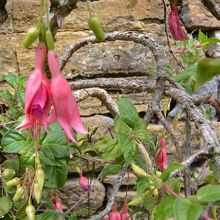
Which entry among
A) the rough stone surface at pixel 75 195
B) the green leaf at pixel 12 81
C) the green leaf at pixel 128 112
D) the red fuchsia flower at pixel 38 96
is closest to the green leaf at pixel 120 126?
the green leaf at pixel 128 112

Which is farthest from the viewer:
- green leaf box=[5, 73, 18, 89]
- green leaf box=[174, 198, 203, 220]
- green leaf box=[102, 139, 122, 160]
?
green leaf box=[5, 73, 18, 89]

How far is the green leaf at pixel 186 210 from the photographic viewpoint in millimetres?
556

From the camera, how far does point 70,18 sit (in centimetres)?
167

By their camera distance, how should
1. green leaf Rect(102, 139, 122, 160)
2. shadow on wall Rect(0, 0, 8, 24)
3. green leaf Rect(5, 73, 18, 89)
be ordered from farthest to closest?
shadow on wall Rect(0, 0, 8, 24)
green leaf Rect(5, 73, 18, 89)
green leaf Rect(102, 139, 122, 160)

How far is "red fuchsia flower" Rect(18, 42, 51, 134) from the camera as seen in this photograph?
624 millimetres

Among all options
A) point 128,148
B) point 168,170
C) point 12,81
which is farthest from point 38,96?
point 12,81

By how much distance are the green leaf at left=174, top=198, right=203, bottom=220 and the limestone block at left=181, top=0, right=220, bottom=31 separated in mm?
1238

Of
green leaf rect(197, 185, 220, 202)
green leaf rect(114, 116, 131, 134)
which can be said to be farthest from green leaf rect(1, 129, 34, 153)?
green leaf rect(197, 185, 220, 202)

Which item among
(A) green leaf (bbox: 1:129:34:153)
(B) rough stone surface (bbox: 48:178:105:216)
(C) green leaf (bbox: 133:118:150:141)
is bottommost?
(B) rough stone surface (bbox: 48:178:105:216)

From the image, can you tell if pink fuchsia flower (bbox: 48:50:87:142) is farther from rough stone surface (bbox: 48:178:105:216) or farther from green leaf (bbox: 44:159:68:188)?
rough stone surface (bbox: 48:178:105:216)

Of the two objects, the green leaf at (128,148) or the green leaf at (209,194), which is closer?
the green leaf at (209,194)

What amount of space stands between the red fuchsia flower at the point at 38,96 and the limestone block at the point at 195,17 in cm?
115

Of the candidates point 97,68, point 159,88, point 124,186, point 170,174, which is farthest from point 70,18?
point 170,174

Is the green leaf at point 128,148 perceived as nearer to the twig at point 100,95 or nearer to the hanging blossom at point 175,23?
the twig at point 100,95
